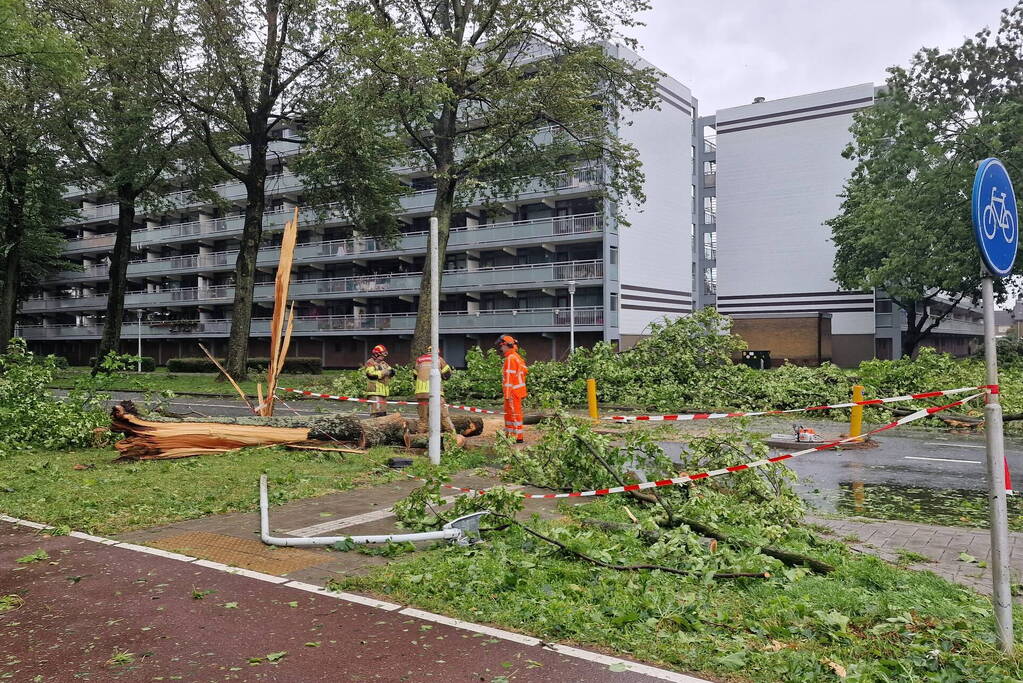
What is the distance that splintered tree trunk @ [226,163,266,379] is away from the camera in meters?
29.0

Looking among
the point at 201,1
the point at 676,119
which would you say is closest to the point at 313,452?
the point at 201,1

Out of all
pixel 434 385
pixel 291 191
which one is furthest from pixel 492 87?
pixel 291 191

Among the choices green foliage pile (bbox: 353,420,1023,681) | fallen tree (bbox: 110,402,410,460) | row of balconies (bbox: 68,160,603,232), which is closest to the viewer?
green foliage pile (bbox: 353,420,1023,681)

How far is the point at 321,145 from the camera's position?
25.8 m

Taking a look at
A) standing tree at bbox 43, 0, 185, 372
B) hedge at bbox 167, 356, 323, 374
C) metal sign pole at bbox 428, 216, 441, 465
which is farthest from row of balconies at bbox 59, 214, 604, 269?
metal sign pole at bbox 428, 216, 441, 465

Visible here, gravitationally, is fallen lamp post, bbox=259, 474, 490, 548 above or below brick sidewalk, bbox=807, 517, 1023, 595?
above

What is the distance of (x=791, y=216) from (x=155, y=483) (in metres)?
53.6

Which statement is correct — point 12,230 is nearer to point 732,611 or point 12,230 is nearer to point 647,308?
point 647,308

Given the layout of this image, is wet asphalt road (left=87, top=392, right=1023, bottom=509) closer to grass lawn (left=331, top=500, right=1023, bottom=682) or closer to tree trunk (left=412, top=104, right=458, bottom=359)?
grass lawn (left=331, top=500, right=1023, bottom=682)

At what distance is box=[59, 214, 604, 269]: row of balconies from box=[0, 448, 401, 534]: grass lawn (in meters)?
22.3

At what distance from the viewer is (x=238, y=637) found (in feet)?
15.0

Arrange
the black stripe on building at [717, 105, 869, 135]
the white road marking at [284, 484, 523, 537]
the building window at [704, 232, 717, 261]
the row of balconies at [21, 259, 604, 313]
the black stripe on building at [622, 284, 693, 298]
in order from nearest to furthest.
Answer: the white road marking at [284, 484, 523, 537] → the row of balconies at [21, 259, 604, 313] → the black stripe on building at [622, 284, 693, 298] → the black stripe on building at [717, 105, 869, 135] → the building window at [704, 232, 717, 261]

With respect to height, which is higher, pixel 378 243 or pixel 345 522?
pixel 378 243

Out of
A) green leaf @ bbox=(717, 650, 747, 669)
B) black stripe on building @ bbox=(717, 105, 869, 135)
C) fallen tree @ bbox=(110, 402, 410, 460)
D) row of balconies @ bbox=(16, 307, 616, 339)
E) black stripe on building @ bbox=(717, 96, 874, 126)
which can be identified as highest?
black stripe on building @ bbox=(717, 96, 874, 126)
